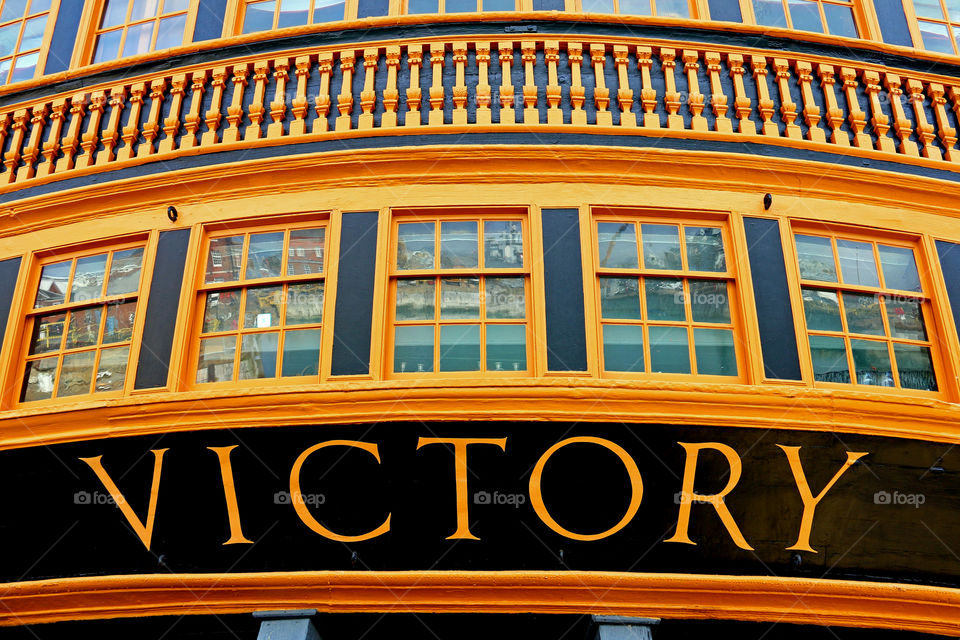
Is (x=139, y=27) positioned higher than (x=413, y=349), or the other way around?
(x=139, y=27)

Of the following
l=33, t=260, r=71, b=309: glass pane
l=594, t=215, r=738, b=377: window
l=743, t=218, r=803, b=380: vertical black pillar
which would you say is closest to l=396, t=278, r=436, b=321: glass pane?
l=594, t=215, r=738, b=377: window

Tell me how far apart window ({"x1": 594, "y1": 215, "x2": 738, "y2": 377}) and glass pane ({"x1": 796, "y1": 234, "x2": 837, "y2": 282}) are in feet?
2.19

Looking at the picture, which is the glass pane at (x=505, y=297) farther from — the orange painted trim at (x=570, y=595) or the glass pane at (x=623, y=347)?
the orange painted trim at (x=570, y=595)

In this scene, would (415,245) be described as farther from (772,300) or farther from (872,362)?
(872,362)

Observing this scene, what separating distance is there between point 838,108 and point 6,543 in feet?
26.1

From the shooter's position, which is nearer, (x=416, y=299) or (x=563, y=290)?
(x=563, y=290)

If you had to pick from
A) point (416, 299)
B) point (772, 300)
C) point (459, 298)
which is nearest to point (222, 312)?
point (416, 299)

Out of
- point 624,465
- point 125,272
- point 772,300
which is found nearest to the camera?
point 624,465

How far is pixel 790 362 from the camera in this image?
6234 millimetres

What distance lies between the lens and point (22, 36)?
28.9 ft

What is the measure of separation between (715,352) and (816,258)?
134 cm

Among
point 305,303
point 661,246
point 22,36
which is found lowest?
point 305,303

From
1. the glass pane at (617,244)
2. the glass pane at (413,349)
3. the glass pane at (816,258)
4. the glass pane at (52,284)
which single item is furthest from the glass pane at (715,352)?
the glass pane at (52,284)

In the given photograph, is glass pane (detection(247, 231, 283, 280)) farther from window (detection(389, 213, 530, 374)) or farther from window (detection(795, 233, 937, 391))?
window (detection(795, 233, 937, 391))
